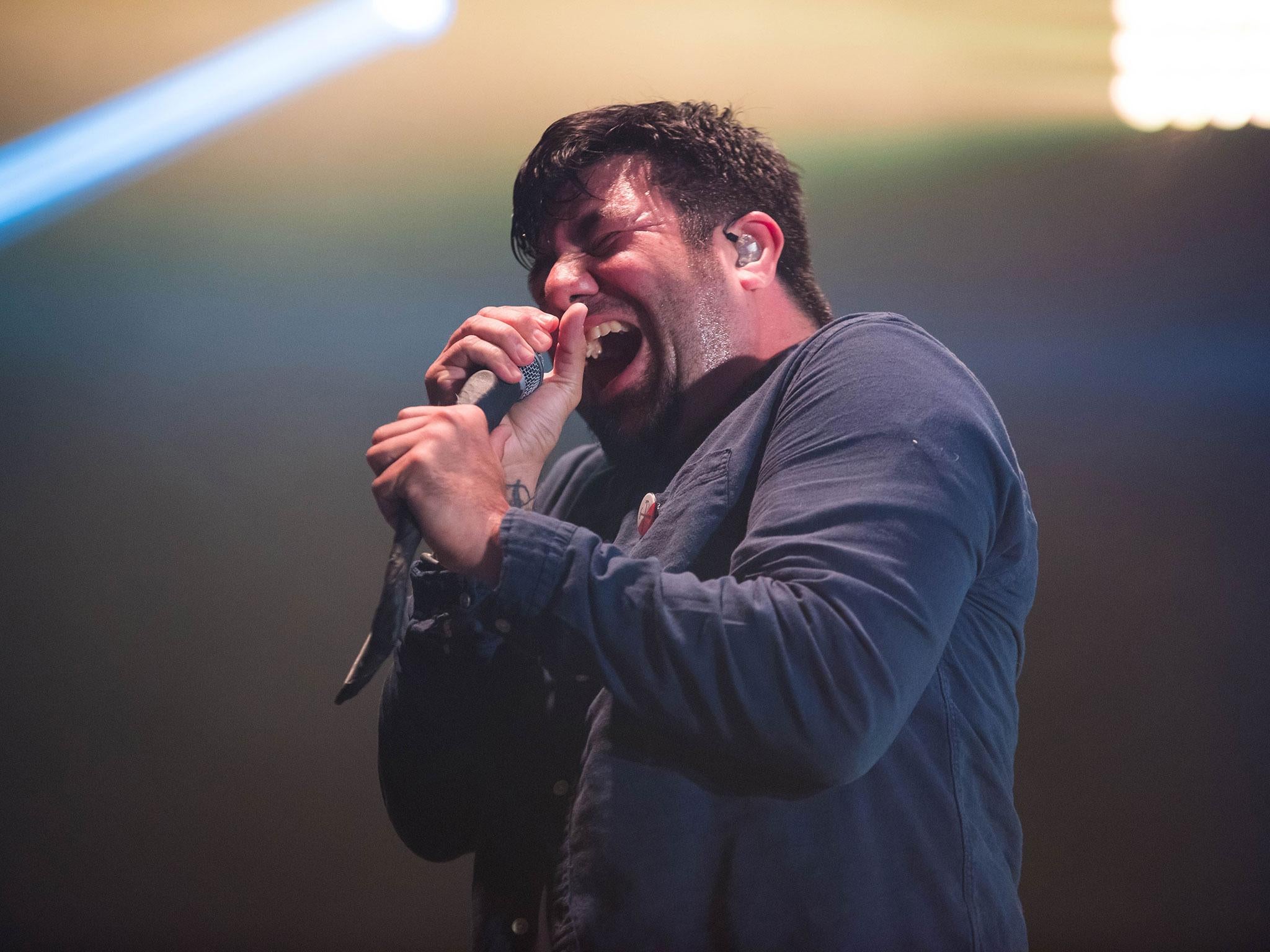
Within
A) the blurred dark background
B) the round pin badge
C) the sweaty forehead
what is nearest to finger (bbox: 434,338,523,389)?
the round pin badge

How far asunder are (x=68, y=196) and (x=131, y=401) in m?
0.49

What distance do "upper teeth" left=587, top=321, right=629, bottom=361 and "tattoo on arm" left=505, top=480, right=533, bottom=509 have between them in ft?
0.84

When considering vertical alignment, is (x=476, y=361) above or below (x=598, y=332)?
below

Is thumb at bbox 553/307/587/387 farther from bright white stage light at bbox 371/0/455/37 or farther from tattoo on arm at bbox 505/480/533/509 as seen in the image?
bright white stage light at bbox 371/0/455/37

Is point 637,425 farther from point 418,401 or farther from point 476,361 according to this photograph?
point 418,401

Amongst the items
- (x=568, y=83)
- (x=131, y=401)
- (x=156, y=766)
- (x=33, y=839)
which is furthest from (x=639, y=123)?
(x=33, y=839)

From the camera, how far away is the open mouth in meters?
1.32

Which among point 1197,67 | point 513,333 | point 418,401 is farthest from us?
point 418,401

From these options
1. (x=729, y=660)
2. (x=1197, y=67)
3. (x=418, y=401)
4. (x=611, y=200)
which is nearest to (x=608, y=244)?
(x=611, y=200)

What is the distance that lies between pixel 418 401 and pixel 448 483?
1300 mm

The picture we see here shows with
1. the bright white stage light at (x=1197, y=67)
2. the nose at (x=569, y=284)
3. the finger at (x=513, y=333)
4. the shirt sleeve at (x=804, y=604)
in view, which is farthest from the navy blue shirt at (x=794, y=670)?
the bright white stage light at (x=1197, y=67)

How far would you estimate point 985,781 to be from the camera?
911 mm

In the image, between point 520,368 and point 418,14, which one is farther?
point 418,14

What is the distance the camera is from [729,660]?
72 centimetres
